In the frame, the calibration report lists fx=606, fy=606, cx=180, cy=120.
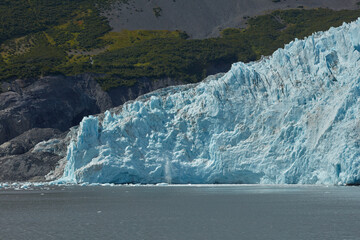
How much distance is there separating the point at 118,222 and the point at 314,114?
24.5 metres

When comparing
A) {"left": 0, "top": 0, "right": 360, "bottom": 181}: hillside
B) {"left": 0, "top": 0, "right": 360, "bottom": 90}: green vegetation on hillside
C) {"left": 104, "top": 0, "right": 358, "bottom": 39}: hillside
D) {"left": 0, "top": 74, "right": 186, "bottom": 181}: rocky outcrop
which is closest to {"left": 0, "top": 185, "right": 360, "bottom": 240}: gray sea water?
{"left": 0, "top": 74, "right": 186, "bottom": 181}: rocky outcrop

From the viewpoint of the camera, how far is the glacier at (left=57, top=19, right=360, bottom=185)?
Answer: 47.6 meters

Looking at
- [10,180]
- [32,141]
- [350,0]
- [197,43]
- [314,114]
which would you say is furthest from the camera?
[350,0]

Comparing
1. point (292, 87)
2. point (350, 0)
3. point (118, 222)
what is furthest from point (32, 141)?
point (350, 0)

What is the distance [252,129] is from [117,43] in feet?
277

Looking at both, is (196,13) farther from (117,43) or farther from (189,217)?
(189,217)

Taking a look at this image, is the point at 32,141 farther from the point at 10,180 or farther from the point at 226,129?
the point at 226,129

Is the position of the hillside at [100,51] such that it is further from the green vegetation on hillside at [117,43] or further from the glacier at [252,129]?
the glacier at [252,129]

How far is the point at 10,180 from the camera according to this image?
73062 millimetres

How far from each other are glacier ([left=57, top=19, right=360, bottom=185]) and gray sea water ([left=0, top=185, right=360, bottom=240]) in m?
5.57

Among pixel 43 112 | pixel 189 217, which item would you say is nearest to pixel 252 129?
pixel 189 217

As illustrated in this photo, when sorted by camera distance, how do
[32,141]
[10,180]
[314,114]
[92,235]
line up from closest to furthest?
[92,235] < [314,114] < [10,180] < [32,141]

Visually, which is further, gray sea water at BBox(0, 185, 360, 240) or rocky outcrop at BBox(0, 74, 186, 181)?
rocky outcrop at BBox(0, 74, 186, 181)

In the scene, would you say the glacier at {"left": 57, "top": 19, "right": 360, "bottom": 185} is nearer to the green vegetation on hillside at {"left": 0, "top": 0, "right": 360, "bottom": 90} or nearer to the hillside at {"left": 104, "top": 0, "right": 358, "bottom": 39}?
the green vegetation on hillside at {"left": 0, "top": 0, "right": 360, "bottom": 90}
